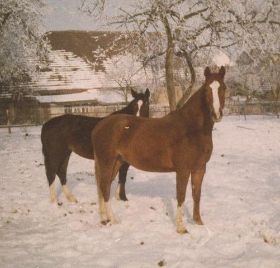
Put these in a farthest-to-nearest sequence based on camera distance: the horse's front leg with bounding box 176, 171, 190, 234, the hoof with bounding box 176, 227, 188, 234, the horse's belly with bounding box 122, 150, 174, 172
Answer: the horse's belly with bounding box 122, 150, 174, 172, the horse's front leg with bounding box 176, 171, 190, 234, the hoof with bounding box 176, 227, 188, 234

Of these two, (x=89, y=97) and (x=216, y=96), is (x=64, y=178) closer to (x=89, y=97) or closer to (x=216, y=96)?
(x=216, y=96)

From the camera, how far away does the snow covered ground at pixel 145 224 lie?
538 cm

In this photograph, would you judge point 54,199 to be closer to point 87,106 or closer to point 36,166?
point 36,166

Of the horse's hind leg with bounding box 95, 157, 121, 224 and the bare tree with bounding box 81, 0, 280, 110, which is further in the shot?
the bare tree with bounding box 81, 0, 280, 110

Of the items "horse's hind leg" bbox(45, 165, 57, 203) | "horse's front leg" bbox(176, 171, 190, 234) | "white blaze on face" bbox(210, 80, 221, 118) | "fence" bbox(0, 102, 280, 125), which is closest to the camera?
"white blaze on face" bbox(210, 80, 221, 118)

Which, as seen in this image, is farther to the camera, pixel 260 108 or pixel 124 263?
pixel 260 108

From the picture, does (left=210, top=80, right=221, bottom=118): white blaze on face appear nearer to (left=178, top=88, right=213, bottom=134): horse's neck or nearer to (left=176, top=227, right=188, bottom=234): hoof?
(left=178, top=88, right=213, bottom=134): horse's neck

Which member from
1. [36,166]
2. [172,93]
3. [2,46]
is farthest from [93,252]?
[2,46]

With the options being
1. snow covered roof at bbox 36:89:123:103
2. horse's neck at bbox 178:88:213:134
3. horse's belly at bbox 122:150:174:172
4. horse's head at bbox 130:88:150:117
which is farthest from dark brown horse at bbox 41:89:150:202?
snow covered roof at bbox 36:89:123:103

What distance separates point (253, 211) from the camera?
7.57m

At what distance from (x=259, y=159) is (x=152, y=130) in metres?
7.81

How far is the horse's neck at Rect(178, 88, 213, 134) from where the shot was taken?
659 centimetres

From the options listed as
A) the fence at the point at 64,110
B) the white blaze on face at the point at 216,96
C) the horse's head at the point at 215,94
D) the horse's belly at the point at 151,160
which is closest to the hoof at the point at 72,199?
the horse's belly at the point at 151,160

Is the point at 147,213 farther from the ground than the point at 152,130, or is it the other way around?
the point at 152,130
